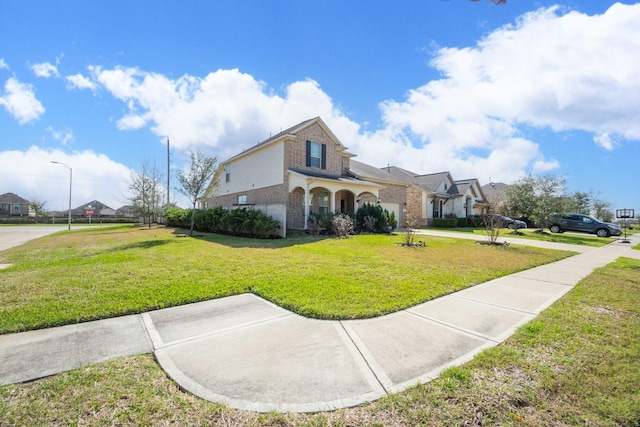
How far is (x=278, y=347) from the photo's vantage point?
309cm

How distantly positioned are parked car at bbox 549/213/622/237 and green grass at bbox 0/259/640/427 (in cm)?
2295

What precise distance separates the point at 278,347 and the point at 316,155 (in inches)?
680

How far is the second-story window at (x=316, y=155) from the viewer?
19.1 metres

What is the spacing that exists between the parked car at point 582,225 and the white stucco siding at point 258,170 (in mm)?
20213

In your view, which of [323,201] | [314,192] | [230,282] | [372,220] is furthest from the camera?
[323,201]

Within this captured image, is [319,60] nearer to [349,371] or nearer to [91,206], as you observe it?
[349,371]

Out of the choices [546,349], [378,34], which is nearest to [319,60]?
[378,34]

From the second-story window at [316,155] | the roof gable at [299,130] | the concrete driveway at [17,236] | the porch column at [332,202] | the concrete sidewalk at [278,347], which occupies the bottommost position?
the concrete driveway at [17,236]

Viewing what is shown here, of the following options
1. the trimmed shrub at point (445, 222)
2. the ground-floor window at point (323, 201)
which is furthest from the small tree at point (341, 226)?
the trimmed shrub at point (445, 222)

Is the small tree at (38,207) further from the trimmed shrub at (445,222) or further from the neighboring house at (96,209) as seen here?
the trimmed shrub at (445,222)

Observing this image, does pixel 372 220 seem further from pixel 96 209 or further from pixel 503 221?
pixel 96 209

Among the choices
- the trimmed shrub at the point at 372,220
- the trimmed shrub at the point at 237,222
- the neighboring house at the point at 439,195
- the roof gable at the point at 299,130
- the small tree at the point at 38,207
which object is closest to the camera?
the trimmed shrub at the point at 237,222

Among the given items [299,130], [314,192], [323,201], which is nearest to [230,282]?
[314,192]

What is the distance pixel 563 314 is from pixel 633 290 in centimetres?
306
